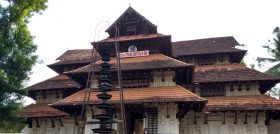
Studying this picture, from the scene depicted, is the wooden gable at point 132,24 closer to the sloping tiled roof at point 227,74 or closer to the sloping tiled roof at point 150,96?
the sloping tiled roof at point 227,74

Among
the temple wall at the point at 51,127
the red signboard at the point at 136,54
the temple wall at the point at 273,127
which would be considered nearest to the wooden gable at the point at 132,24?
the red signboard at the point at 136,54

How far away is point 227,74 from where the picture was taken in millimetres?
22391

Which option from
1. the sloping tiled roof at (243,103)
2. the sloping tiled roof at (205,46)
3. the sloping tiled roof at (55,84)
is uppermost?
the sloping tiled roof at (205,46)

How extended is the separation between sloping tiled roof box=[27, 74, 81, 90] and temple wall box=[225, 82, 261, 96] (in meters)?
10.3

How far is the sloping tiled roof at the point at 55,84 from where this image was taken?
23.3 m

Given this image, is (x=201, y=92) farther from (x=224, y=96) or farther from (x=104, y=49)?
(x=104, y=49)

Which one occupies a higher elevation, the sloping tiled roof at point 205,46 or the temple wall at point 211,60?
the sloping tiled roof at point 205,46

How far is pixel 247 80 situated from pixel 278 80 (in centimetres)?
189

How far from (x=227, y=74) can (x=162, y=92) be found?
267 inches

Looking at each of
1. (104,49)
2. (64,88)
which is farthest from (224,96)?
(104,49)

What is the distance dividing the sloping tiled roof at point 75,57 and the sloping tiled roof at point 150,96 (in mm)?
7902

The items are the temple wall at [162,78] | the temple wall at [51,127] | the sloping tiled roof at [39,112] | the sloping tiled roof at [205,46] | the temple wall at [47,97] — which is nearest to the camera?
the temple wall at [162,78]

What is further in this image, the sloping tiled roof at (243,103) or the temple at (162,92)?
the sloping tiled roof at (243,103)

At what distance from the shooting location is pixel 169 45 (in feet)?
72.9
